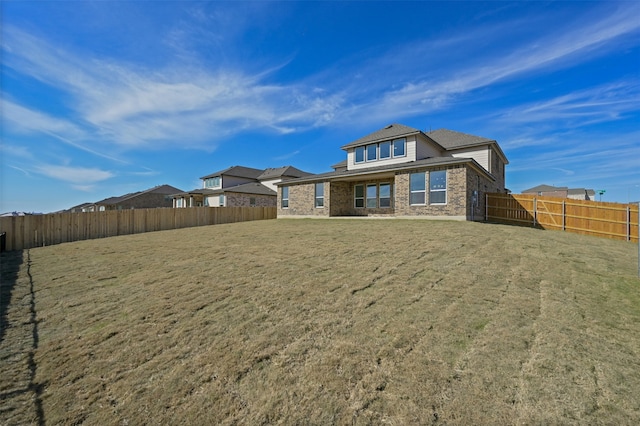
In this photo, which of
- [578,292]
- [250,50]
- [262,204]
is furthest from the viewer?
[262,204]

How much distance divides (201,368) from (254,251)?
558cm

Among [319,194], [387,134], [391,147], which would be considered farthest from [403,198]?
[319,194]

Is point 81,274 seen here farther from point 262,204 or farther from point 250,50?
point 262,204

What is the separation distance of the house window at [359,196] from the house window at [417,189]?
439 cm

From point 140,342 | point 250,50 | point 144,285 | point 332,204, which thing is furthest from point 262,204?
point 140,342

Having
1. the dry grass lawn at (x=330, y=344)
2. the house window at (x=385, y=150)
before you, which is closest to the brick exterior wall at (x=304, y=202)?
the house window at (x=385, y=150)

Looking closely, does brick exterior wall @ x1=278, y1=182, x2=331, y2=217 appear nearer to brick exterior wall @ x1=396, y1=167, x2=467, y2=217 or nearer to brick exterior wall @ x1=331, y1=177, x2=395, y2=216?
brick exterior wall @ x1=331, y1=177, x2=395, y2=216

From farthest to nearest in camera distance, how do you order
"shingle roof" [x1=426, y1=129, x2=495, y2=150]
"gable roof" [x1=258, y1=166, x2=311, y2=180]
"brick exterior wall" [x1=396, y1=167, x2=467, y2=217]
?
"gable roof" [x1=258, y1=166, x2=311, y2=180] < "shingle roof" [x1=426, y1=129, x2=495, y2=150] < "brick exterior wall" [x1=396, y1=167, x2=467, y2=217]

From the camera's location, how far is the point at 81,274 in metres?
7.05

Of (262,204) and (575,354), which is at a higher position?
(262,204)

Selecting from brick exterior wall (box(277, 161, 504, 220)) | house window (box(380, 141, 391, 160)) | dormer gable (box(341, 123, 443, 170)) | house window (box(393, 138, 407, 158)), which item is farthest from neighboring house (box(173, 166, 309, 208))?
house window (box(393, 138, 407, 158))

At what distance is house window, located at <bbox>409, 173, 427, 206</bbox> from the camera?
48.4 feet

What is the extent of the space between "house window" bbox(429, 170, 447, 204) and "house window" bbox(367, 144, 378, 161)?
→ 558 cm

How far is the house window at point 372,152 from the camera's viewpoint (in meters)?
19.3
